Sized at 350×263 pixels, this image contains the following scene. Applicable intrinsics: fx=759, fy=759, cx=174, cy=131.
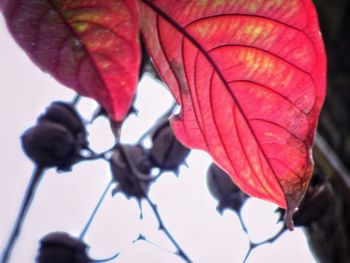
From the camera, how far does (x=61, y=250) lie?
0.44 metres

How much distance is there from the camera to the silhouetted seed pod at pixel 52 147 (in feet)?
1.41

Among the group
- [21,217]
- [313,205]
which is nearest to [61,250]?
[21,217]

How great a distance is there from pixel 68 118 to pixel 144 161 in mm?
59

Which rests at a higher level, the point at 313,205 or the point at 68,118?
the point at 68,118

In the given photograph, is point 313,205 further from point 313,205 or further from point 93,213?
point 93,213

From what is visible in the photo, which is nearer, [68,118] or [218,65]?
[218,65]

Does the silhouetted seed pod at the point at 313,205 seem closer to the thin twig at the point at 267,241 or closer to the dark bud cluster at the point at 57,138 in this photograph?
the thin twig at the point at 267,241

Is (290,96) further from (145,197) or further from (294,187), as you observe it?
(145,197)

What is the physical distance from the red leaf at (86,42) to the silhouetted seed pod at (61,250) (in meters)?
0.17

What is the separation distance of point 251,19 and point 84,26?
7 cm

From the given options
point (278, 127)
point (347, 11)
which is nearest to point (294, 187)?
point (278, 127)

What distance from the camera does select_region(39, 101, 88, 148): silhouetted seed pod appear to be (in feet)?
1.44

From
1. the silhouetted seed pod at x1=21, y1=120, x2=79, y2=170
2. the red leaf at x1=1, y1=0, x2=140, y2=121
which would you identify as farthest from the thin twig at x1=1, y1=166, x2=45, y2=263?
the red leaf at x1=1, y1=0, x2=140, y2=121

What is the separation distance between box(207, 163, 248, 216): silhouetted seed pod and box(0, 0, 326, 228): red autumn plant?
119mm
